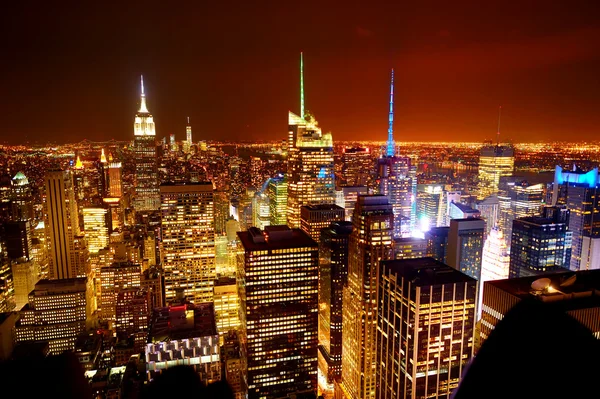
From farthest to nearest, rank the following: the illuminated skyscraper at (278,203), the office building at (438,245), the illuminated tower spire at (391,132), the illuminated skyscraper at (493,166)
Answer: the illuminated skyscraper at (278,203) < the illuminated skyscraper at (493,166) < the illuminated tower spire at (391,132) < the office building at (438,245)

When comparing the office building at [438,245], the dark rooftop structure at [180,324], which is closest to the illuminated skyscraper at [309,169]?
the office building at [438,245]

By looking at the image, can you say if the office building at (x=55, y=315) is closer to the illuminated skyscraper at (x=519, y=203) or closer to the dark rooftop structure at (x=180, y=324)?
the dark rooftop structure at (x=180, y=324)

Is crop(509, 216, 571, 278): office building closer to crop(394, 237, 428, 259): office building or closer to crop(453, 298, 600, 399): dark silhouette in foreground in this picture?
crop(394, 237, 428, 259): office building

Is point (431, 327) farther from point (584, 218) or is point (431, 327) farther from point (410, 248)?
point (584, 218)

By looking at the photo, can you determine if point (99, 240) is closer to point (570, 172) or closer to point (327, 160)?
point (327, 160)

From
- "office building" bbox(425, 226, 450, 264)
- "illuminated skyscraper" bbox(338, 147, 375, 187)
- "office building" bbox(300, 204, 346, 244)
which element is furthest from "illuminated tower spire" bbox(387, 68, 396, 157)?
"office building" bbox(425, 226, 450, 264)

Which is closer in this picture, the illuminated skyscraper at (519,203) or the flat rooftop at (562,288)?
the flat rooftop at (562,288)

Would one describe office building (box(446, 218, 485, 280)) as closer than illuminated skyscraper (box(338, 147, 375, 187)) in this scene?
Yes
